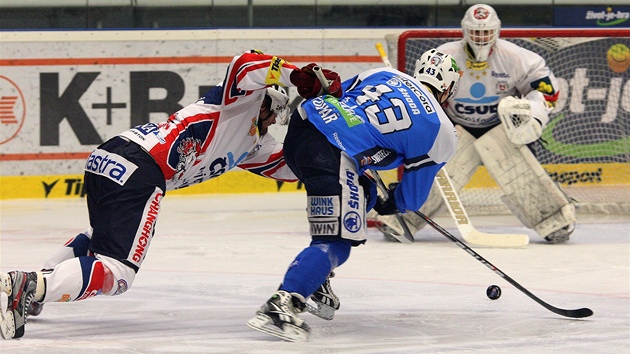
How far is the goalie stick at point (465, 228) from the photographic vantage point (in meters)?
5.53

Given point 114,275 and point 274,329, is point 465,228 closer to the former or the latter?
point 274,329

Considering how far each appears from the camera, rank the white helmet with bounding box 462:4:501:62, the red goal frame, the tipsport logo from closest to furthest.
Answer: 1. the white helmet with bounding box 462:4:501:62
2. the red goal frame
3. the tipsport logo

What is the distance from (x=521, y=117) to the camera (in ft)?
18.0

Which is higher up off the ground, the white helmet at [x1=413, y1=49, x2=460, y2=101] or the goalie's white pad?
the white helmet at [x1=413, y1=49, x2=460, y2=101]

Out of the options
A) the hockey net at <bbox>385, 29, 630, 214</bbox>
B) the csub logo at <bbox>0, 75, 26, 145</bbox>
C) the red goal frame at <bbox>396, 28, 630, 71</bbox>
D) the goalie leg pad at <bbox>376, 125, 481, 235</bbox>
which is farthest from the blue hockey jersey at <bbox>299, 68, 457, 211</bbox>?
the csub logo at <bbox>0, 75, 26, 145</bbox>

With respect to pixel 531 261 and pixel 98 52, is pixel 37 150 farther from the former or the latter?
pixel 531 261

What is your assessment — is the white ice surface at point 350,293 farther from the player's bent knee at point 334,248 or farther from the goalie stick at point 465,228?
the player's bent knee at point 334,248

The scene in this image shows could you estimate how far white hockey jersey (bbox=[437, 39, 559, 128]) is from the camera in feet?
18.6

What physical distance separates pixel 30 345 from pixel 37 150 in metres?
4.23

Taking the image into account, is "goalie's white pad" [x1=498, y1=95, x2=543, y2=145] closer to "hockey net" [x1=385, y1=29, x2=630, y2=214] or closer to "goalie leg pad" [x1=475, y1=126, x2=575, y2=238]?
"goalie leg pad" [x1=475, y1=126, x2=575, y2=238]

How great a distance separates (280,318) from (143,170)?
620mm

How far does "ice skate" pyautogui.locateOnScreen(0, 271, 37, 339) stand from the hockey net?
163 inches

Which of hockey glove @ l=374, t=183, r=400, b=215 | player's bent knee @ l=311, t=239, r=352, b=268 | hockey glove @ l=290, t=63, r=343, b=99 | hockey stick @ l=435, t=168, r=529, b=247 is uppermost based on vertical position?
hockey glove @ l=290, t=63, r=343, b=99

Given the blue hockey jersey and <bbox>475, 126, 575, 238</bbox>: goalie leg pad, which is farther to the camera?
<bbox>475, 126, 575, 238</bbox>: goalie leg pad
